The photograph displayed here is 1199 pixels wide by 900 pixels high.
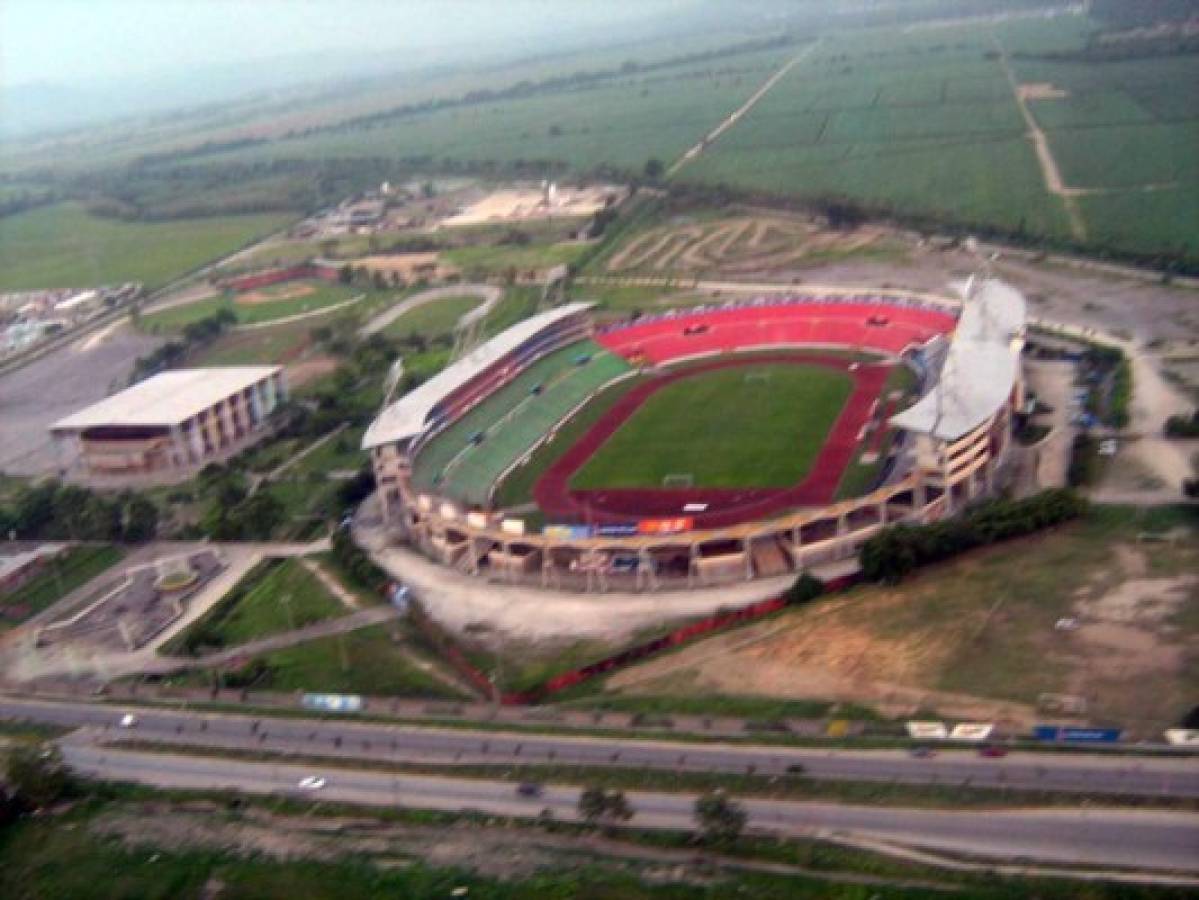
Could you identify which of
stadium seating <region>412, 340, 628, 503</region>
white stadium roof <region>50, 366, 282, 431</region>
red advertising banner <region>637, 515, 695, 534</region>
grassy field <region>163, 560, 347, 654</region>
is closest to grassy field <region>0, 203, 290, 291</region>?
white stadium roof <region>50, 366, 282, 431</region>

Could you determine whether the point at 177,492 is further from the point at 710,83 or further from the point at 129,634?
the point at 710,83

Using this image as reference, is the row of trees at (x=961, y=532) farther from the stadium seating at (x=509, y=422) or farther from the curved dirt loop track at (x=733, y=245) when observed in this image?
the curved dirt loop track at (x=733, y=245)

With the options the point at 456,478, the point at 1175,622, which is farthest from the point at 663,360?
the point at 1175,622

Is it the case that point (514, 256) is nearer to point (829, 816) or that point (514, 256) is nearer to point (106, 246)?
point (106, 246)

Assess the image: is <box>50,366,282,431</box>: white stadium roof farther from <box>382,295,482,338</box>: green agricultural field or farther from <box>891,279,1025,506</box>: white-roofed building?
<box>891,279,1025,506</box>: white-roofed building

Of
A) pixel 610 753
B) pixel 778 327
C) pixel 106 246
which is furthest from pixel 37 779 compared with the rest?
pixel 106 246
